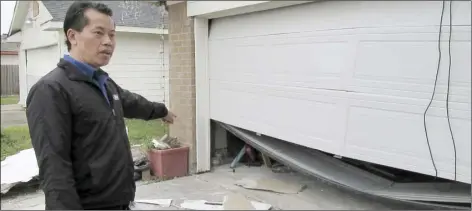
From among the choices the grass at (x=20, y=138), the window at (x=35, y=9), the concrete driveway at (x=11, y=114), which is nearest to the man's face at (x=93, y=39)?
the concrete driveway at (x=11, y=114)

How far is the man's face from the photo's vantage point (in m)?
1.98

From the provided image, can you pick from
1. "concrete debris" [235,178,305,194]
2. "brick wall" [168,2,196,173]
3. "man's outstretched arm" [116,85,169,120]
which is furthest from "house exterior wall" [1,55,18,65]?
"concrete debris" [235,178,305,194]

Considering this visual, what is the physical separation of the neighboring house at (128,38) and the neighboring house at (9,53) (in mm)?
1022

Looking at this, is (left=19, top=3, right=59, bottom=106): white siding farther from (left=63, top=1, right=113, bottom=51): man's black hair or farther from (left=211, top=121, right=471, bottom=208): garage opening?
(left=63, top=1, right=113, bottom=51): man's black hair

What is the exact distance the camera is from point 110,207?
204 cm

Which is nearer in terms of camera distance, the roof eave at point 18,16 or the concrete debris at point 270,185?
the concrete debris at point 270,185

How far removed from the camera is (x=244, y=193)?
4832 mm

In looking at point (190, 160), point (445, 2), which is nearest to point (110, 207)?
point (445, 2)

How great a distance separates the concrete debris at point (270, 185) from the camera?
4832mm

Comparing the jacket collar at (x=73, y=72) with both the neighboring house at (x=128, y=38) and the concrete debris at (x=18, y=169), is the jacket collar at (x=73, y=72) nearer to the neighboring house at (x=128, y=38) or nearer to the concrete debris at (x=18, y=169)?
the concrete debris at (x=18, y=169)

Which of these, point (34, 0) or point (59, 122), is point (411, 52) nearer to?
point (59, 122)

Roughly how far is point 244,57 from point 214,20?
0.85 m

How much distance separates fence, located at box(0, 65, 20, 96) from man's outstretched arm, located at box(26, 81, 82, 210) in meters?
3.45

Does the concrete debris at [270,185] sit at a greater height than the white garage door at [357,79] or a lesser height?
lesser
